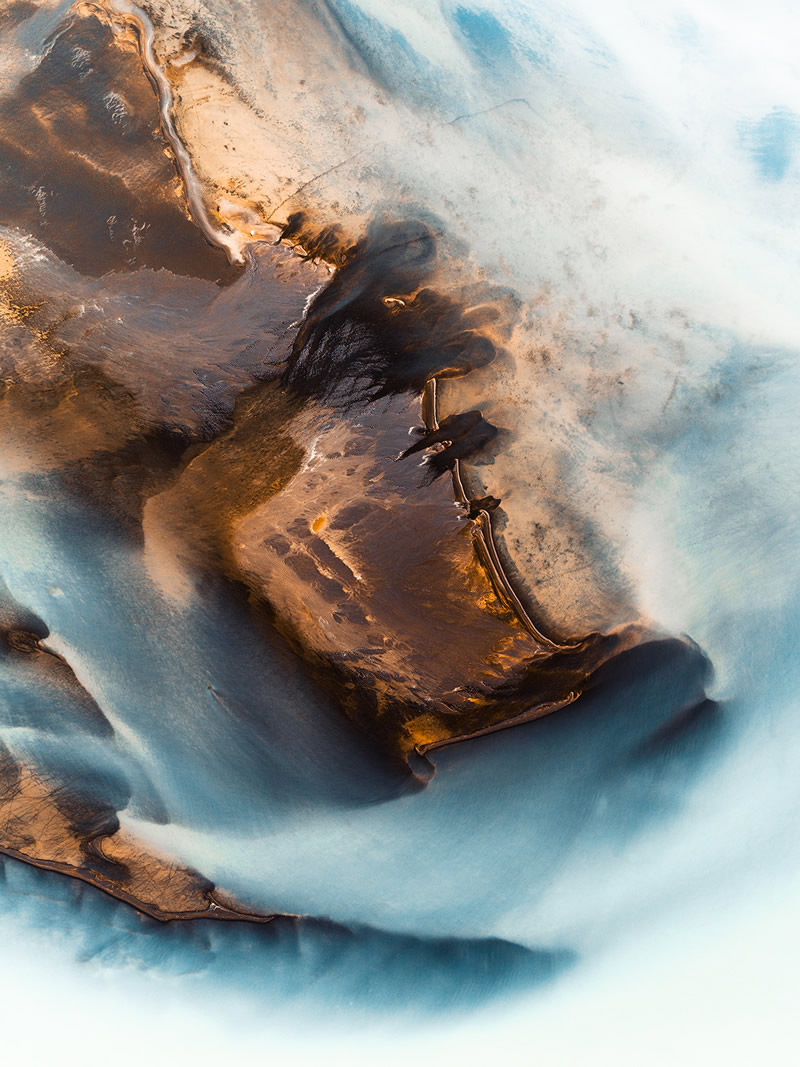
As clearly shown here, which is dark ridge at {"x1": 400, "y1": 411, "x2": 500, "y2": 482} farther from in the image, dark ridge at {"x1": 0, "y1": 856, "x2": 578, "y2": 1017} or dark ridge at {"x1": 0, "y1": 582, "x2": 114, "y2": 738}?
dark ridge at {"x1": 0, "y1": 856, "x2": 578, "y2": 1017}

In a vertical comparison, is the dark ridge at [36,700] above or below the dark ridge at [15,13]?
below

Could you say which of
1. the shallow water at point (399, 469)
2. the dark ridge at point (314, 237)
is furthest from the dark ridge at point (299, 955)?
the dark ridge at point (314, 237)

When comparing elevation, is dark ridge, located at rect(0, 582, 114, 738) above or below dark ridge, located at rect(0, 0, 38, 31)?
below

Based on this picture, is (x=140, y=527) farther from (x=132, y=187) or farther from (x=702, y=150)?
(x=702, y=150)

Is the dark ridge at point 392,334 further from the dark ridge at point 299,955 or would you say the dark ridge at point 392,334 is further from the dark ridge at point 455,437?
the dark ridge at point 299,955

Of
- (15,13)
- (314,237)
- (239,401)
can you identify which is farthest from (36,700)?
(15,13)

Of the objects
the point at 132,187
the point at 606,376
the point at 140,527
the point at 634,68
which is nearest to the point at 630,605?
the point at 606,376

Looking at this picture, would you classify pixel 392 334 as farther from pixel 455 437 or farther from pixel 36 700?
pixel 36 700

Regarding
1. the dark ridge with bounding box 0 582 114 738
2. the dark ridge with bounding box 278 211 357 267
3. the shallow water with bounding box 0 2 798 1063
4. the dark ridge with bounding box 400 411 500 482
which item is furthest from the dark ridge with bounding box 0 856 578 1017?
the dark ridge with bounding box 278 211 357 267

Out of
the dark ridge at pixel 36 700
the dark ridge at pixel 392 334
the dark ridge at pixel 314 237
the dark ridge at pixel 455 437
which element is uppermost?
the dark ridge at pixel 314 237
